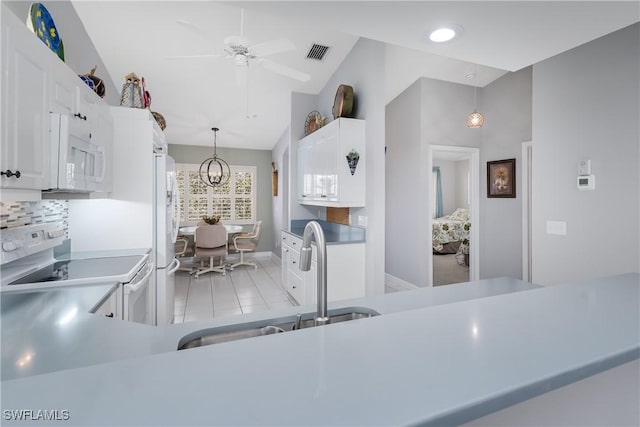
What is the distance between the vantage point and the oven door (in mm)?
1757

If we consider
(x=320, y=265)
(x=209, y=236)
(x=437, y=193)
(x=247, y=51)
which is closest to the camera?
(x=320, y=265)

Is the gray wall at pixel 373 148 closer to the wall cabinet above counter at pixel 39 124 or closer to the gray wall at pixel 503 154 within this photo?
the gray wall at pixel 503 154

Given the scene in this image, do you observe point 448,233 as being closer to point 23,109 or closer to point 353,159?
point 353,159

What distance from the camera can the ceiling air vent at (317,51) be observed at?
357cm

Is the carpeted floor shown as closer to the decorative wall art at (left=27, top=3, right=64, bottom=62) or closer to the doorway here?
the doorway

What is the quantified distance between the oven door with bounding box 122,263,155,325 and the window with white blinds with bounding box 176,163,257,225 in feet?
14.3

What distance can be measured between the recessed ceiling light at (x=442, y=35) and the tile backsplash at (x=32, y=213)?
2.54m

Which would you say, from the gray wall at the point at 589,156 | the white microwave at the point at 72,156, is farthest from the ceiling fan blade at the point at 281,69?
the gray wall at the point at 589,156

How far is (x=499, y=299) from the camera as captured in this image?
41.2 inches

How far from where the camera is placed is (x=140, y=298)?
6.94ft

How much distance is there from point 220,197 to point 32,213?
4952 mm

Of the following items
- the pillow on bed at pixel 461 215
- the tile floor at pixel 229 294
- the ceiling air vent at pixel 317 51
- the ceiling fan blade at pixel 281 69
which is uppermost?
the ceiling air vent at pixel 317 51

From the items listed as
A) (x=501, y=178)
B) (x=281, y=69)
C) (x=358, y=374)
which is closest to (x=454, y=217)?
(x=501, y=178)

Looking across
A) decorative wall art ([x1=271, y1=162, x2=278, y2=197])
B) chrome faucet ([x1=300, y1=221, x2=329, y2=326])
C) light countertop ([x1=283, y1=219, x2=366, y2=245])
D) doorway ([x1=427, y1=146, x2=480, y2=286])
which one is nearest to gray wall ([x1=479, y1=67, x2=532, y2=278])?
doorway ([x1=427, y1=146, x2=480, y2=286])
